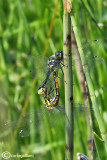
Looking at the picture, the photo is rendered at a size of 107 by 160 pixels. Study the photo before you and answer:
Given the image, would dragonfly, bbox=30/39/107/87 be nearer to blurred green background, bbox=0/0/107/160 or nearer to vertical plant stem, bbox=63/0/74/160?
blurred green background, bbox=0/0/107/160

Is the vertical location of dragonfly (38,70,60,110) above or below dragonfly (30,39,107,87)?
below

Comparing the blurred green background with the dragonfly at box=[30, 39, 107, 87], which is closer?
the dragonfly at box=[30, 39, 107, 87]

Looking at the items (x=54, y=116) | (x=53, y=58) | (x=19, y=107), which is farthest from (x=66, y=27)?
(x=19, y=107)

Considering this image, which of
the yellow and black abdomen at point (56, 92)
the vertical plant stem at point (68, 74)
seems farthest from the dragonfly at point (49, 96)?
the vertical plant stem at point (68, 74)

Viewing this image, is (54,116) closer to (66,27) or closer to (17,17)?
(66,27)

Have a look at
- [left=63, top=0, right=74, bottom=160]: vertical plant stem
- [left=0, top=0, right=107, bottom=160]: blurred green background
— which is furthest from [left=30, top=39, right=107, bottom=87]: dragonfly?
[left=63, top=0, right=74, bottom=160]: vertical plant stem

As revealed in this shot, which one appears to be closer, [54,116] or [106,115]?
[54,116]

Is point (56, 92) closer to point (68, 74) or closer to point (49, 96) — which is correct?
point (49, 96)

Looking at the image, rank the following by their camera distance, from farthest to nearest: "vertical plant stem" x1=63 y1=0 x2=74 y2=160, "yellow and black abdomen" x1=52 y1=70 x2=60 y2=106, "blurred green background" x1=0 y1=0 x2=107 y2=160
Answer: "blurred green background" x1=0 y1=0 x2=107 y2=160 < "yellow and black abdomen" x1=52 y1=70 x2=60 y2=106 < "vertical plant stem" x1=63 y1=0 x2=74 y2=160
